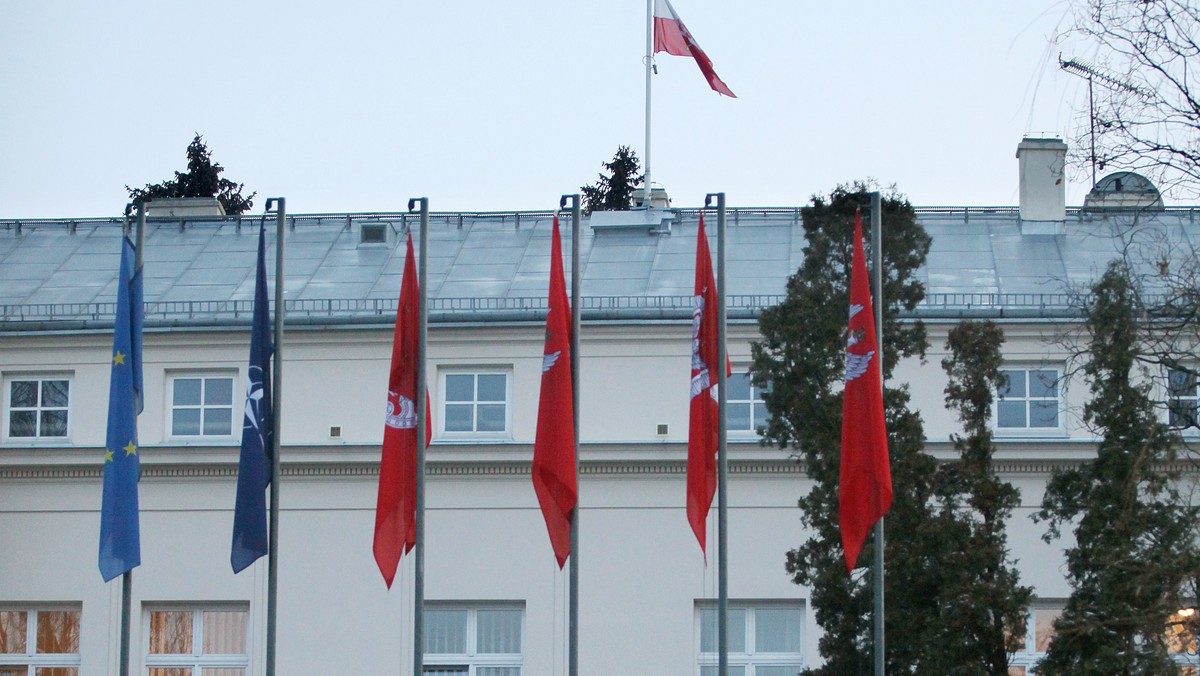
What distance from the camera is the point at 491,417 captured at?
28500mm

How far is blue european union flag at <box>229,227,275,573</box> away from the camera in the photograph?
20.9m

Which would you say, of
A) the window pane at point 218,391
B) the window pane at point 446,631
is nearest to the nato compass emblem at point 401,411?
the window pane at point 446,631

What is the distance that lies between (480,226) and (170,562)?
8461 millimetres

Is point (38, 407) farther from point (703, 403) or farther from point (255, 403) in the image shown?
point (703, 403)

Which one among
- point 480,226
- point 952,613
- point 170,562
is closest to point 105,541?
point 170,562

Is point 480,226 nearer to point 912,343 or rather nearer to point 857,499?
point 912,343

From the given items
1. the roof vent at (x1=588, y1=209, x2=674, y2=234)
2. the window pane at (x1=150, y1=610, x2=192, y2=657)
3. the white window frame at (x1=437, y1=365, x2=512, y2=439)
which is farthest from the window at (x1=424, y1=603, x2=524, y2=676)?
the roof vent at (x1=588, y1=209, x2=674, y2=234)

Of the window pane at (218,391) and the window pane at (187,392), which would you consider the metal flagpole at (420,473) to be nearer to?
the window pane at (218,391)

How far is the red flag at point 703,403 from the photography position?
20594 millimetres

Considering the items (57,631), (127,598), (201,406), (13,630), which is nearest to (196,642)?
(57,631)

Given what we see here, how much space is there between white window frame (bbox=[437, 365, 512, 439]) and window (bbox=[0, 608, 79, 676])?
6516 millimetres

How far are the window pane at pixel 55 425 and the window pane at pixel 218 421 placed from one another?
2334 mm

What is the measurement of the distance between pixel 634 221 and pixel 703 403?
11.9 m

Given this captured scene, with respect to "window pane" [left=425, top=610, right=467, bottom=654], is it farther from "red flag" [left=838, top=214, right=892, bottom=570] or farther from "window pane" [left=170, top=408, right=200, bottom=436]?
"red flag" [left=838, top=214, right=892, bottom=570]
